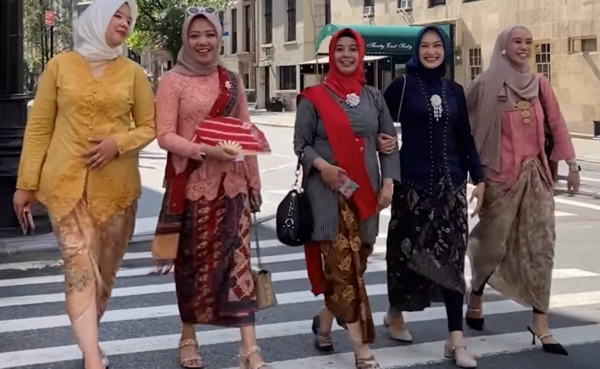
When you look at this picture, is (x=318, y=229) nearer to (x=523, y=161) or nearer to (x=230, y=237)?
(x=230, y=237)

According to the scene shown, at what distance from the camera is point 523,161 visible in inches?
216

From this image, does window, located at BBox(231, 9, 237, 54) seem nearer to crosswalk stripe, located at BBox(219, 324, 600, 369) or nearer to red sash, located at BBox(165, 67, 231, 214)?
crosswalk stripe, located at BBox(219, 324, 600, 369)

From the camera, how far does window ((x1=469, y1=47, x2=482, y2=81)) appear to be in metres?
30.3

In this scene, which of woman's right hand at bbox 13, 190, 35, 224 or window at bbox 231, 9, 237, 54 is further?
window at bbox 231, 9, 237, 54

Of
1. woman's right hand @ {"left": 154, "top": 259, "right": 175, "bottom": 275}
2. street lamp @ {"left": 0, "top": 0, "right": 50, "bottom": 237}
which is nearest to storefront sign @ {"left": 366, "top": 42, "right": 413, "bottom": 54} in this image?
street lamp @ {"left": 0, "top": 0, "right": 50, "bottom": 237}

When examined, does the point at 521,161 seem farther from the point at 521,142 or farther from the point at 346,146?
the point at 346,146

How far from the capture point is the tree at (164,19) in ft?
115

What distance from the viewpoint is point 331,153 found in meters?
4.98

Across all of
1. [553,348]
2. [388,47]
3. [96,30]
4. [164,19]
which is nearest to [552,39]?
[388,47]

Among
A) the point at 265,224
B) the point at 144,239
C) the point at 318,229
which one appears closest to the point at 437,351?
the point at 318,229

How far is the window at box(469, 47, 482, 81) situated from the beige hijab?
25.5m

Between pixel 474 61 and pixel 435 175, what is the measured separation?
26301 millimetres

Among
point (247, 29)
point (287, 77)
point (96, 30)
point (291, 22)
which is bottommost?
point (96, 30)

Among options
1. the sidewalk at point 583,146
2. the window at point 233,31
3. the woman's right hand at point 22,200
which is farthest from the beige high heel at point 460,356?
the window at point 233,31
